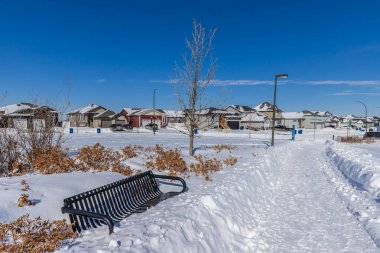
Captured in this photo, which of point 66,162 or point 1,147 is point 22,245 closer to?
point 66,162

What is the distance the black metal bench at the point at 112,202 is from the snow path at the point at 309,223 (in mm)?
2488

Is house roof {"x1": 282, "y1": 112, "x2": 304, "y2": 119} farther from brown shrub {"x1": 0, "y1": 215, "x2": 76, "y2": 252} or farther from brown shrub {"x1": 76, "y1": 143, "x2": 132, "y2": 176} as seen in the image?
brown shrub {"x1": 0, "y1": 215, "x2": 76, "y2": 252}

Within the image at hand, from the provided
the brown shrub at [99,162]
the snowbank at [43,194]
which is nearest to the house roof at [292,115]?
the brown shrub at [99,162]

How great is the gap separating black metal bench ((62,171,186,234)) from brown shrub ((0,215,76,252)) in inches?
8.6

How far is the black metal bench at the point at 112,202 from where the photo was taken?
437 centimetres

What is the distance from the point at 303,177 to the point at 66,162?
9.02 m

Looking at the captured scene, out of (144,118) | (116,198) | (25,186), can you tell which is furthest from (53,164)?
(144,118)

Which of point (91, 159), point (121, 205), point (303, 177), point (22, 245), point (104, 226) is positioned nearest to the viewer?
point (22, 245)

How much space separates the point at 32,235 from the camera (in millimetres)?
3963

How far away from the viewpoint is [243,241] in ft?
17.7

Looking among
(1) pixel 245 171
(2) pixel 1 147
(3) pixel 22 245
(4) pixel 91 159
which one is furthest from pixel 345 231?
(2) pixel 1 147

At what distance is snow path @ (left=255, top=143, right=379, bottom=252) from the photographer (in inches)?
207

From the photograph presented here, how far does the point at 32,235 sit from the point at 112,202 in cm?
175

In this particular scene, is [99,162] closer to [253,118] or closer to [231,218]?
[231,218]
